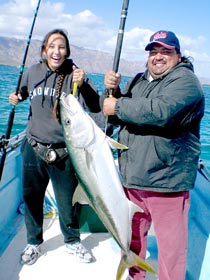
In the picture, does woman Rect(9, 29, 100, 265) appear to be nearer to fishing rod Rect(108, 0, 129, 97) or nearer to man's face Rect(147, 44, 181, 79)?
fishing rod Rect(108, 0, 129, 97)

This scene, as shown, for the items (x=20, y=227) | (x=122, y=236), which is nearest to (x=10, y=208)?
(x=20, y=227)

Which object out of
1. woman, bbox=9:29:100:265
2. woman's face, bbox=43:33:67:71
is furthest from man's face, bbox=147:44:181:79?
woman's face, bbox=43:33:67:71

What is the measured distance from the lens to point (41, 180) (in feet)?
11.3

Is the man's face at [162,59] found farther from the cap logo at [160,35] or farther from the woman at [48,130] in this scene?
the woman at [48,130]

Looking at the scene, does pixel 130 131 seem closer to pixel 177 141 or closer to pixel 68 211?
pixel 177 141

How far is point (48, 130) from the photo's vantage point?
318cm

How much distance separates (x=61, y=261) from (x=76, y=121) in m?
2.03

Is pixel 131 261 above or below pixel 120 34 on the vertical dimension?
below

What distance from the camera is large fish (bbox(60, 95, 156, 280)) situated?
232 centimetres

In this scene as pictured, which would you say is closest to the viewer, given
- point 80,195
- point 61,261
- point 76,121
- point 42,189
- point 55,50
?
point 76,121

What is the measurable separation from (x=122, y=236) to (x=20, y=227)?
222cm

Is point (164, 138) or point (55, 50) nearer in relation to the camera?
point (164, 138)

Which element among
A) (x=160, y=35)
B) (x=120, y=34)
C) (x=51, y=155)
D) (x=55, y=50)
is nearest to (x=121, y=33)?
(x=120, y=34)

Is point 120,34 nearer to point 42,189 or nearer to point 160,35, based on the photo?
point 160,35
